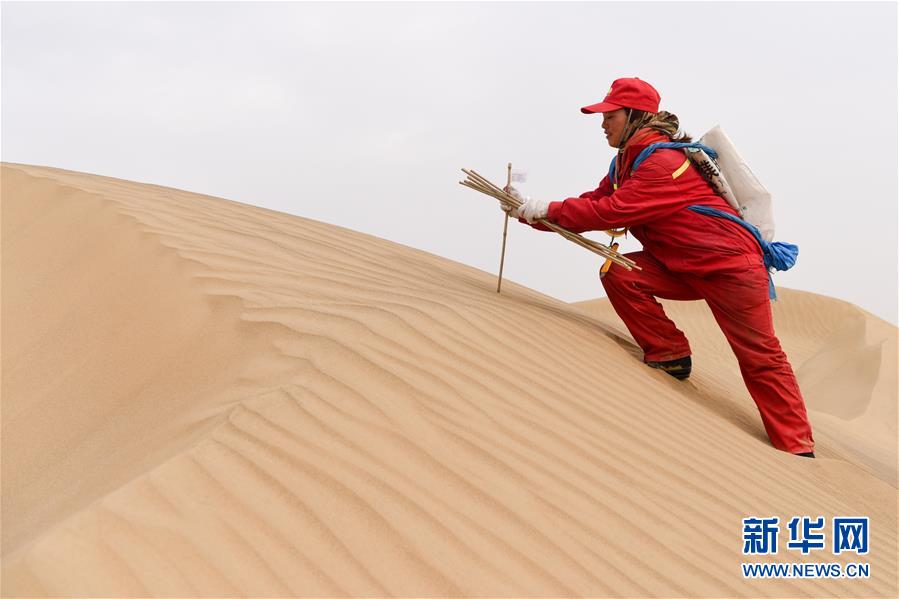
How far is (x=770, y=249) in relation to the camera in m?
4.77

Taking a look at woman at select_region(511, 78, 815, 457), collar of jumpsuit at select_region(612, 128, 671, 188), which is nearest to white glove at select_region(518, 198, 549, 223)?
woman at select_region(511, 78, 815, 457)

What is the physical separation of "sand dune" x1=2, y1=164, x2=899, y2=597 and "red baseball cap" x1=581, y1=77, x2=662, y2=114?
1.24 metres

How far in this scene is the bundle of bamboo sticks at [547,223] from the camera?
15.4 ft

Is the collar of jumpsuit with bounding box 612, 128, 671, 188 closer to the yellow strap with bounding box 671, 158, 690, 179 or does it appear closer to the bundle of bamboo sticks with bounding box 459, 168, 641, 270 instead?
the yellow strap with bounding box 671, 158, 690, 179

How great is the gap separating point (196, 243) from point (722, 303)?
9.68 feet

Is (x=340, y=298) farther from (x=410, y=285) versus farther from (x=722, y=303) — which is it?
(x=722, y=303)

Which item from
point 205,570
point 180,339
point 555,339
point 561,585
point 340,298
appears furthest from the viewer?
point 555,339

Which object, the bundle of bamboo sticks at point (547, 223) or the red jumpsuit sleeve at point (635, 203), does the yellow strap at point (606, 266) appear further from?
the red jumpsuit sleeve at point (635, 203)

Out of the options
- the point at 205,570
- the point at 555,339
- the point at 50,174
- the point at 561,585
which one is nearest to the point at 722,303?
the point at 555,339

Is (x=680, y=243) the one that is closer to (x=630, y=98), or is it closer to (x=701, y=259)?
(x=701, y=259)

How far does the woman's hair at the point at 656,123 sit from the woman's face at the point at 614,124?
0.13 feet

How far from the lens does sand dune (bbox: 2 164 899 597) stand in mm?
2297

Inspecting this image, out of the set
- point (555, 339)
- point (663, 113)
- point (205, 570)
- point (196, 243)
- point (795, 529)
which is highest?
point (663, 113)

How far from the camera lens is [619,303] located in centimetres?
493
